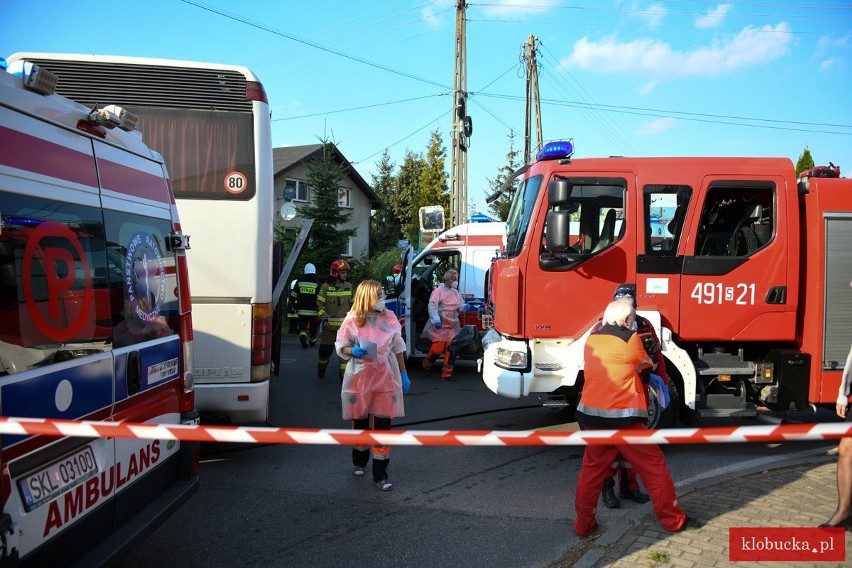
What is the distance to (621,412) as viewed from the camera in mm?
4074

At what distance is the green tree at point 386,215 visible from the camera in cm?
4022

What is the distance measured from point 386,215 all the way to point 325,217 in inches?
753

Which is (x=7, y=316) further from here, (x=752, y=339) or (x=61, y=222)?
(x=752, y=339)

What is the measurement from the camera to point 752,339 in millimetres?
6059

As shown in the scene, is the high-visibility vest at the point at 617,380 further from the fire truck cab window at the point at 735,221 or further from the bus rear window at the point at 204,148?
the bus rear window at the point at 204,148

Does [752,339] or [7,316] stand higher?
[7,316]

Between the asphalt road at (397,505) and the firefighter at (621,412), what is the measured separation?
545 millimetres

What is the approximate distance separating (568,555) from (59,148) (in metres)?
3.57

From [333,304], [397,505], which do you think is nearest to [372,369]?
[397,505]


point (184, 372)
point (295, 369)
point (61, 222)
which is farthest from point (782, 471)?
point (295, 369)

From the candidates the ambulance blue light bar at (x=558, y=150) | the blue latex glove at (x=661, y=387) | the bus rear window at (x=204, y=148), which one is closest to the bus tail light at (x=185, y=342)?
the bus rear window at (x=204, y=148)

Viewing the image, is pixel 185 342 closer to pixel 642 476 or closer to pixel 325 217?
pixel 642 476

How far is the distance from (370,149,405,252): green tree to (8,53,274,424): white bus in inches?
1280

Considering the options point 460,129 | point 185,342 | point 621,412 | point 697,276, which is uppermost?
point 460,129
